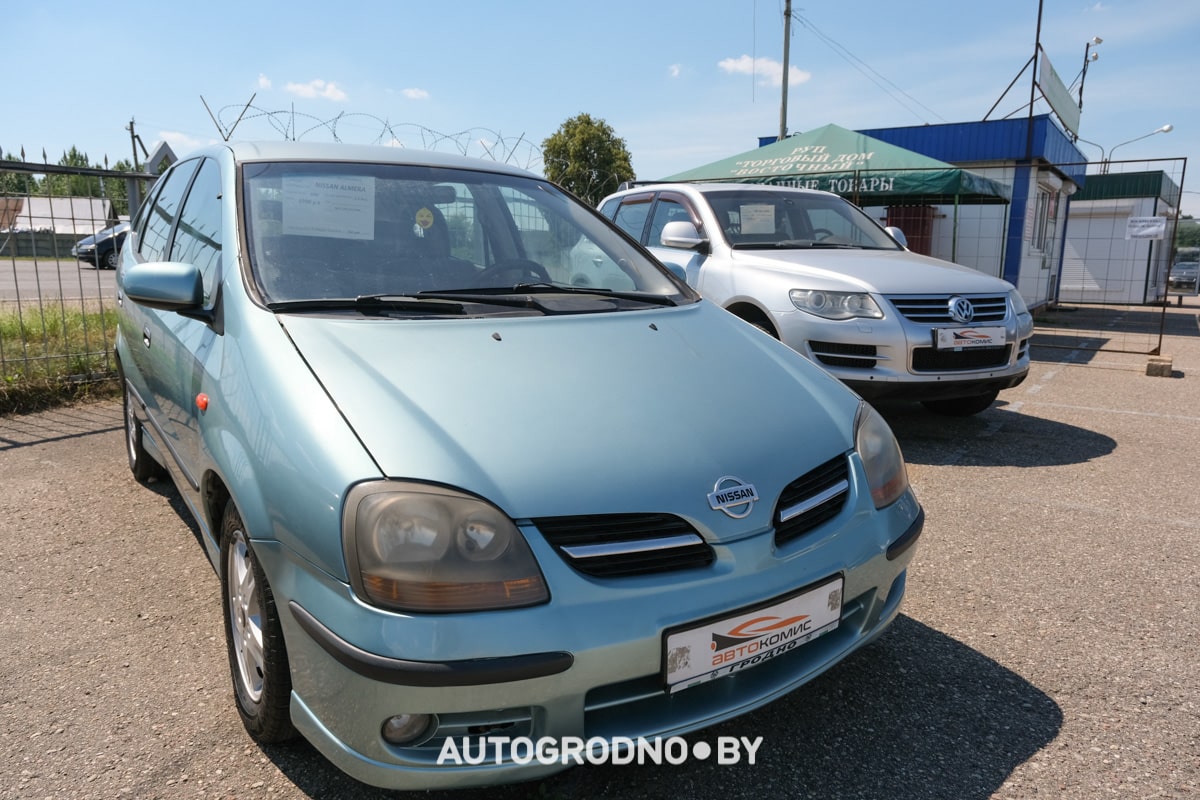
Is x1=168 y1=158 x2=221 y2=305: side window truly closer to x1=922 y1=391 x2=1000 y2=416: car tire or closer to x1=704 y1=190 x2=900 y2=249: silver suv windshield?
x1=704 y1=190 x2=900 y2=249: silver suv windshield

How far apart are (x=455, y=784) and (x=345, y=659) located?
0.31m

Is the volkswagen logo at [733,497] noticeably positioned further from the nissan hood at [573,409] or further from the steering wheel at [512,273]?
the steering wheel at [512,273]

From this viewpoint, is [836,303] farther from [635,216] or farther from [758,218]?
[635,216]

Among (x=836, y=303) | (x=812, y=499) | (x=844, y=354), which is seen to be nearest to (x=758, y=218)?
(x=836, y=303)

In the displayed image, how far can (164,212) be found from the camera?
347 centimetres

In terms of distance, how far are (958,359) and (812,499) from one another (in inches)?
136

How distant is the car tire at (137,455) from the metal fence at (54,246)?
211 centimetres

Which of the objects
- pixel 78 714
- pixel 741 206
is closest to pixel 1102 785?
pixel 78 714

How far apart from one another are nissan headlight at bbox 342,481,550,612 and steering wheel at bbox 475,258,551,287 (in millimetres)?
1145

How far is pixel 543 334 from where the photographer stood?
2186mm

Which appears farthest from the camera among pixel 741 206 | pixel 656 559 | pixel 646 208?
pixel 646 208

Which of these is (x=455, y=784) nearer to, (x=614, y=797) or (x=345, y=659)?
(x=345, y=659)

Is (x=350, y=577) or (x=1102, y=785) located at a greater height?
(x=350, y=577)

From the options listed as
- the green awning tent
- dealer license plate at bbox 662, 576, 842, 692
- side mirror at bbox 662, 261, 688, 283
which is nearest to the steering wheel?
side mirror at bbox 662, 261, 688, 283
